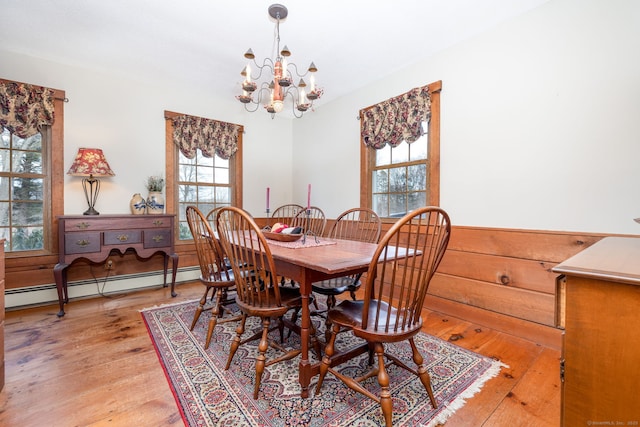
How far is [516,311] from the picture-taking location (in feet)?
7.01

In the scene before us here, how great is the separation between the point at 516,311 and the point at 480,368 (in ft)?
2.32

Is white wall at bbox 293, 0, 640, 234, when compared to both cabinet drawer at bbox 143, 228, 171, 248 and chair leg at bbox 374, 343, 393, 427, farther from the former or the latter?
cabinet drawer at bbox 143, 228, 171, 248

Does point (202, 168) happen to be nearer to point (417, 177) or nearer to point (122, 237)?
point (122, 237)

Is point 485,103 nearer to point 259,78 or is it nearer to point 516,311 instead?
point 516,311

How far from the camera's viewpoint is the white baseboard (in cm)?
270

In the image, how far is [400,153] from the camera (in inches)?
119

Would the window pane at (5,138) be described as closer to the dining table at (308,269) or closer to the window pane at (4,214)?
the window pane at (4,214)

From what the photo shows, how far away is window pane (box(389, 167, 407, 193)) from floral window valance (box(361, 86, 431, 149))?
0.29m

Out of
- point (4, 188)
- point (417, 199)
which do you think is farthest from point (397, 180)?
point (4, 188)

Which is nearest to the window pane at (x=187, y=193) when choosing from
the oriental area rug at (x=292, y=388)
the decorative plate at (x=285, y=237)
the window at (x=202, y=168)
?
the window at (x=202, y=168)

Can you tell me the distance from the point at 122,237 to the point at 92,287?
2.53ft

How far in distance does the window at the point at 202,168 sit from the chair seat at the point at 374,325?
2.87 metres

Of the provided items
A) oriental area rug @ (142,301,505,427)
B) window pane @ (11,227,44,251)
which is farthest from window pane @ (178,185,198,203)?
oriental area rug @ (142,301,505,427)

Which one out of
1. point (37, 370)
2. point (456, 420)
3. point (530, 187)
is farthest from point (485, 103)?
point (37, 370)
